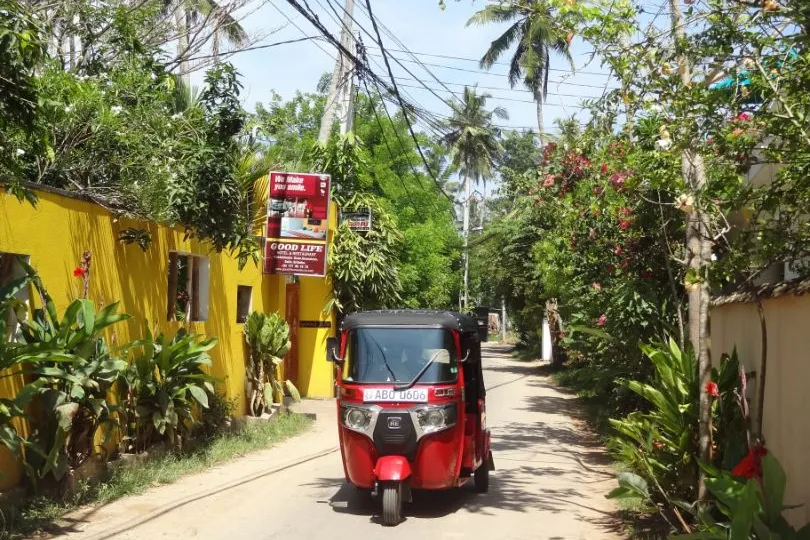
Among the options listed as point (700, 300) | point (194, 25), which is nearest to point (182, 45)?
point (194, 25)

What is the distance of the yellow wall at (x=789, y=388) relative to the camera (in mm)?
6402

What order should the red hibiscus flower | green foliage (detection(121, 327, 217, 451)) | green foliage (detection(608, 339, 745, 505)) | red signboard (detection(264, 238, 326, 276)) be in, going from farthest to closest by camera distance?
1. red signboard (detection(264, 238, 326, 276))
2. green foliage (detection(121, 327, 217, 451))
3. green foliage (detection(608, 339, 745, 505))
4. the red hibiscus flower

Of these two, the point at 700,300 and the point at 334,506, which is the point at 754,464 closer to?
the point at 700,300

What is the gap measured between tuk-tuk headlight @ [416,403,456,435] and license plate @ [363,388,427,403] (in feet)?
0.37

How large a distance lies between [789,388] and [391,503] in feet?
13.2

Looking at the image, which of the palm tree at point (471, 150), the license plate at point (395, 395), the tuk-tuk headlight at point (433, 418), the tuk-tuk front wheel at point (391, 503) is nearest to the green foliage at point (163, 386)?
the license plate at point (395, 395)

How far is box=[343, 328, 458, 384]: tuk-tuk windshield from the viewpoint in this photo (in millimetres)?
9250

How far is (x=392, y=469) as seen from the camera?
8844 mm

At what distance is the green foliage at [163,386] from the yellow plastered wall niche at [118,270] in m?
0.49

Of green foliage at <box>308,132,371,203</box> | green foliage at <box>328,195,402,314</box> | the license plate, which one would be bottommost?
the license plate

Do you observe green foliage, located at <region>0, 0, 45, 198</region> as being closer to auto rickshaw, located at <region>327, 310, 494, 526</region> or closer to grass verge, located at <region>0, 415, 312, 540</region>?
grass verge, located at <region>0, 415, 312, 540</region>

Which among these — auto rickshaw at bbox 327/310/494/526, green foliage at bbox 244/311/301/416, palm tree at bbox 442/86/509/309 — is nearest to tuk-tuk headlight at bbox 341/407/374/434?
auto rickshaw at bbox 327/310/494/526

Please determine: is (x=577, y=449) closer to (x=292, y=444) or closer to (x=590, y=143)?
(x=292, y=444)

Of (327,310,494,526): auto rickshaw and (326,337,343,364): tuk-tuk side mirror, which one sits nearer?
(327,310,494,526): auto rickshaw
